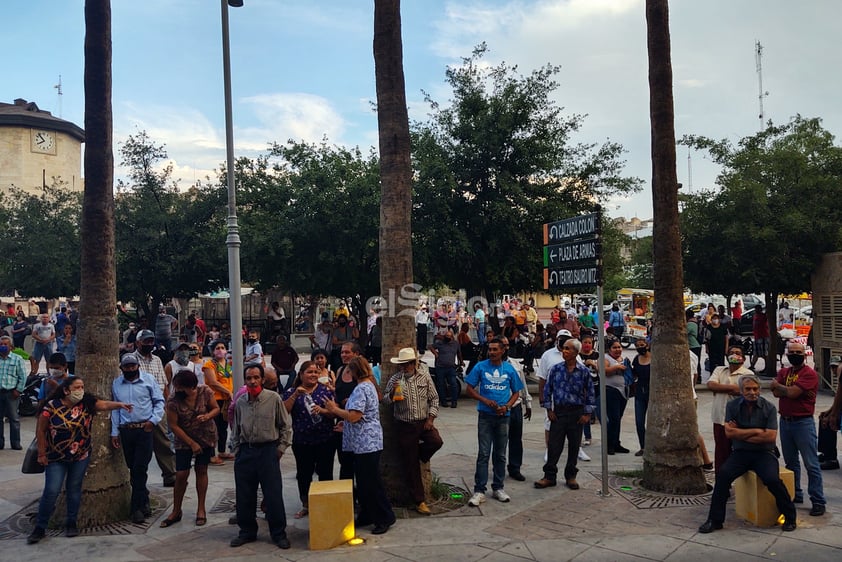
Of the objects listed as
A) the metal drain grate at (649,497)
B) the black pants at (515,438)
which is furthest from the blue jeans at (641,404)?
the black pants at (515,438)

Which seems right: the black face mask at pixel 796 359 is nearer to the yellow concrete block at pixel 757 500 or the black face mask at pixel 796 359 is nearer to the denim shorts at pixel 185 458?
the yellow concrete block at pixel 757 500

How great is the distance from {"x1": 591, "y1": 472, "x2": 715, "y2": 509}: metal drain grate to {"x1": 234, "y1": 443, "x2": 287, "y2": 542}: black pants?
146 inches

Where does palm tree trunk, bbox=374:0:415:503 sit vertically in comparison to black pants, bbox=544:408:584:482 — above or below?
above

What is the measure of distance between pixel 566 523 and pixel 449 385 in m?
7.34

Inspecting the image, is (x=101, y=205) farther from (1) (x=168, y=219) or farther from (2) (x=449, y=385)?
(1) (x=168, y=219)

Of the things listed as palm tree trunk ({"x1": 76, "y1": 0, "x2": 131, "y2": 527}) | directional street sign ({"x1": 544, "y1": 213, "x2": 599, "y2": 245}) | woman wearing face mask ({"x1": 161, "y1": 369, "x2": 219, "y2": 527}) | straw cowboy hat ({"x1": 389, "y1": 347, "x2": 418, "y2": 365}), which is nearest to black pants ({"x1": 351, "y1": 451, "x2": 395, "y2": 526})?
straw cowboy hat ({"x1": 389, "y1": 347, "x2": 418, "y2": 365})

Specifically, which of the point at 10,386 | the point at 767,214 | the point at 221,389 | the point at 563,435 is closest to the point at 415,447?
the point at 563,435

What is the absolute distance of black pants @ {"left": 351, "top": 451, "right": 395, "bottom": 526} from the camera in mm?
6617

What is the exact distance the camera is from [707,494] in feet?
25.2

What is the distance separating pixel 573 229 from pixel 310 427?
3691mm

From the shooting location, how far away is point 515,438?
8.54 metres

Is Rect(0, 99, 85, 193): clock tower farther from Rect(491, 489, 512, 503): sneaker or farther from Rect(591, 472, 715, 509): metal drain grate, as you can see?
Rect(591, 472, 715, 509): metal drain grate

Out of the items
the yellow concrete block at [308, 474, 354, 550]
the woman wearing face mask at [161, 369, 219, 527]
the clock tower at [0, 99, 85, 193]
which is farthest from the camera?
the clock tower at [0, 99, 85, 193]

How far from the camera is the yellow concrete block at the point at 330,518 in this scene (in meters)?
6.25
